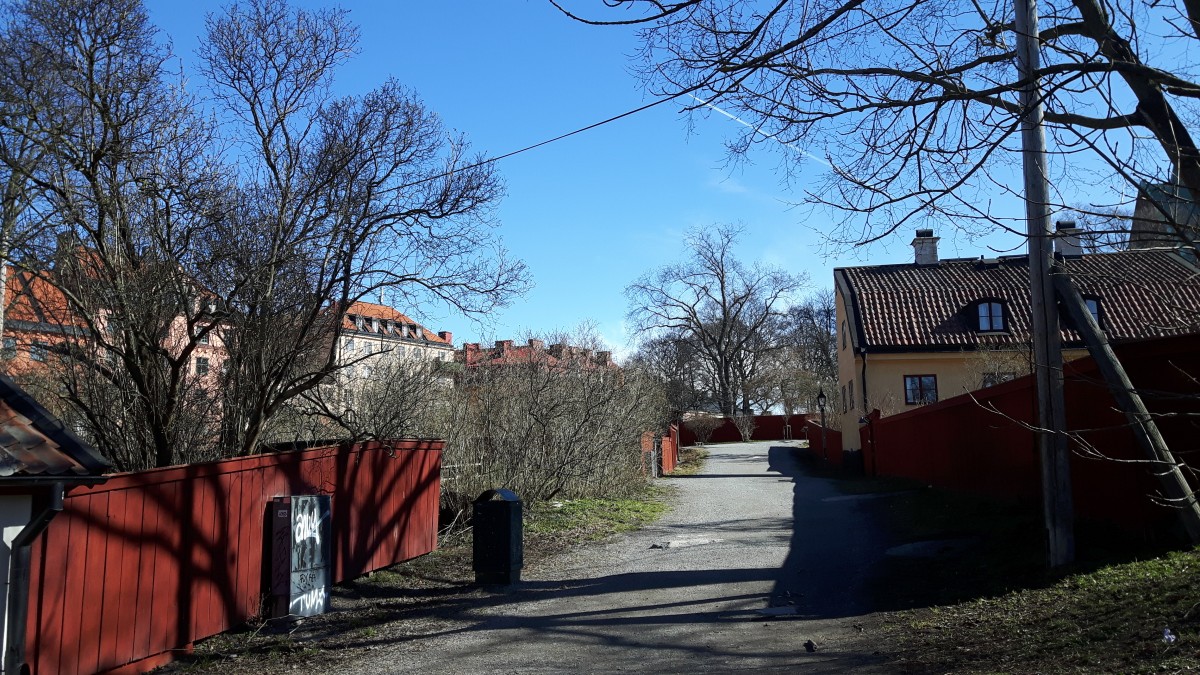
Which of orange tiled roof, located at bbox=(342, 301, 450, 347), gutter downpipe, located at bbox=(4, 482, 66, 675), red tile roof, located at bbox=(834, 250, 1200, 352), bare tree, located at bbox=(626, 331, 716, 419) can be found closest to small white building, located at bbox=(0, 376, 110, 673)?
gutter downpipe, located at bbox=(4, 482, 66, 675)

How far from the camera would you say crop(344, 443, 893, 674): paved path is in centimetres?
721

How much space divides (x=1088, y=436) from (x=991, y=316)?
25.3 m

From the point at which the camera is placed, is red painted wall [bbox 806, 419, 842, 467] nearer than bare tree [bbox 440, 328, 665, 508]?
No

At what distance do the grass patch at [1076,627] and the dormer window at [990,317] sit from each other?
86.3ft

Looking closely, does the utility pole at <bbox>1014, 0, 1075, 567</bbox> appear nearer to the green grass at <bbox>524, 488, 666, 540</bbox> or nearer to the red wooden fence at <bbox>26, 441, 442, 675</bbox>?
the red wooden fence at <bbox>26, 441, 442, 675</bbox>

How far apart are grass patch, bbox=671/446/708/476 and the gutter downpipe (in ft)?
86.7

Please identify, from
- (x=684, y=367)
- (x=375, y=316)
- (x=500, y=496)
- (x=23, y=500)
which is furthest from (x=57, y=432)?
(x=684, y=367)

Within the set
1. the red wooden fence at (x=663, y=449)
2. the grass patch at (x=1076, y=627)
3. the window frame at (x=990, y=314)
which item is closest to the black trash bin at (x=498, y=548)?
the grass patch at (x=1076, y=627)

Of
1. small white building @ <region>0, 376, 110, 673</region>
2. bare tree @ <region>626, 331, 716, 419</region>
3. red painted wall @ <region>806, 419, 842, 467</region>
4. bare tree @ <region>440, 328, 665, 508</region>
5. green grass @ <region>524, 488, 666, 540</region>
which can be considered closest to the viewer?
small white building @ <region>0, 376, 110, 673</region>

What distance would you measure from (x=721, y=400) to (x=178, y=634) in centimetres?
6316

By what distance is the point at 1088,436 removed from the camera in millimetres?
9156

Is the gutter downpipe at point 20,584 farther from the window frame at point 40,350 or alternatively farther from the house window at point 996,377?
the house window at point 996,377

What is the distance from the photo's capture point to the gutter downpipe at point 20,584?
5.72 meters

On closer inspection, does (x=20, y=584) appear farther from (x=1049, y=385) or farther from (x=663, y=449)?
(x=663, y=449)
